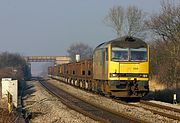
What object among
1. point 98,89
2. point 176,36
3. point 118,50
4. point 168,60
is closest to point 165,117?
point 118,50

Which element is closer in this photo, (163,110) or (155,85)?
(163,110)

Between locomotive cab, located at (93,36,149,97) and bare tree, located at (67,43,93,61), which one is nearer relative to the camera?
locomotive cab, located at (93,36,149,97)

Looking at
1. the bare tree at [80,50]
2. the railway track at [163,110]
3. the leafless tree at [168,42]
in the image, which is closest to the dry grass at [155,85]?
the leafless tree at [168,42]

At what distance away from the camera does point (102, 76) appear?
22.9 metres

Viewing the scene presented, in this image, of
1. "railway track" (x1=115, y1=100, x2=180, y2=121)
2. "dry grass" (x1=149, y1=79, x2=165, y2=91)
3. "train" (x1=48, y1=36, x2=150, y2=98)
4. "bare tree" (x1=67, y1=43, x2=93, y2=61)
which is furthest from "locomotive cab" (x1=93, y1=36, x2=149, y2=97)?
"bare tree" (x1=67, y1=43, x2=93, y2=61)

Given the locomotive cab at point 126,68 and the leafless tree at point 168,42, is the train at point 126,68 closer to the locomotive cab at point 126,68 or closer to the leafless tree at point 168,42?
the locomotive cab at point 126,68

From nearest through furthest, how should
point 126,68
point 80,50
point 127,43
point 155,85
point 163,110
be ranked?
point 163,110 < point 126,68 < point 127,43 < point 155,85 < point 80,50

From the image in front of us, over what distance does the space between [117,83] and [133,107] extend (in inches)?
111

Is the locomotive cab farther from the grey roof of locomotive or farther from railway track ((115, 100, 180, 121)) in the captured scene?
railway track ((115, 100, 180, 121))

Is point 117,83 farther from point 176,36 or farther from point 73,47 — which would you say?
point 73,47

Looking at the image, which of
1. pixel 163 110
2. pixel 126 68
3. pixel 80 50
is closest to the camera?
pixel 163 110

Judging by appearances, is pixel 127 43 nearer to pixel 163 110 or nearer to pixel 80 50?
pixel 163 110

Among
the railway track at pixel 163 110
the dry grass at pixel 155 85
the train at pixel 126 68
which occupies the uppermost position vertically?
the train at pixel 126 68

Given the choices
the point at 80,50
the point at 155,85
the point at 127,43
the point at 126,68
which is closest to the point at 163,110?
the point at 126,68
